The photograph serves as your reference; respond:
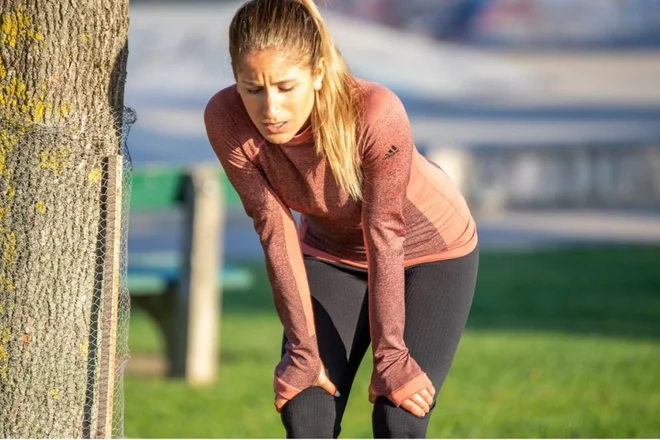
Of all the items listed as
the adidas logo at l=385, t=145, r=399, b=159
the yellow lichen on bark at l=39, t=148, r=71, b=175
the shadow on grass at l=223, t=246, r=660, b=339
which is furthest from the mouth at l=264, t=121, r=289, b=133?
the shadow on grass at l=223, t=246, r=660, b=339

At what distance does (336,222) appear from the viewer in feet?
11.0

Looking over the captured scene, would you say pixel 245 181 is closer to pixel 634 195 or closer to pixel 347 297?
pixel 347 297

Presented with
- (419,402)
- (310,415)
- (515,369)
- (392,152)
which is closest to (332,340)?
(310,415)

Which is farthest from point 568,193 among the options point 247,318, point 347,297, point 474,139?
point 347,297

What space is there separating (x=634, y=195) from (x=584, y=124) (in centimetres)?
715

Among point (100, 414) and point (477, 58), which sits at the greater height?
point (477, 58)

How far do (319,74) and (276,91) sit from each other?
0.47 ft

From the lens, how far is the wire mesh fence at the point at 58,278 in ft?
10.1

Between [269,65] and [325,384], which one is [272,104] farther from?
[325,384]

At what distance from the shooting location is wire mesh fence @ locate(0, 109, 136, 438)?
3084mm

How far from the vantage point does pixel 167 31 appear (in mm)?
33312

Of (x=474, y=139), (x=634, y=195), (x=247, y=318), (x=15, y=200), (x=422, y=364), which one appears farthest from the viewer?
(x=474, y=139)

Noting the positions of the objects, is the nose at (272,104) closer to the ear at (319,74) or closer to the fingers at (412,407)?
the ear at (319,74)

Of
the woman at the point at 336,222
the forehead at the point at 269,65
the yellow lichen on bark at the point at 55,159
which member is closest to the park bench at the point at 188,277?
the woman at the point at 336,222
